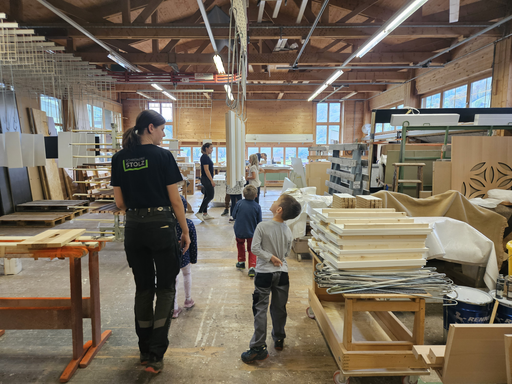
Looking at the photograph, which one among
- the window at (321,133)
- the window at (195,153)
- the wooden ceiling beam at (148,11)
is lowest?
the window at (195,153)

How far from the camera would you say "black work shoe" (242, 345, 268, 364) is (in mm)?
2193

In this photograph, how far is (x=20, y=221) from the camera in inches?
247

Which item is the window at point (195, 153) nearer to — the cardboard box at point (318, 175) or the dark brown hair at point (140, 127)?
the cardboard box at point (318, 175)

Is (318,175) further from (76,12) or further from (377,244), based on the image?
(76,12)

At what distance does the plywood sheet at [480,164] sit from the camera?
3.96m

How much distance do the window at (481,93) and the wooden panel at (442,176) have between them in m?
4.71

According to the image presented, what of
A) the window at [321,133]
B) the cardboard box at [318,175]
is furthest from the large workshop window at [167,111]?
the cardboard box at [318,175]

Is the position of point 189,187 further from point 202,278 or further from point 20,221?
point 202,278

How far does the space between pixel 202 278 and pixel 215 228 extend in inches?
98.6

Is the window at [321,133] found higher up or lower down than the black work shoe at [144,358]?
higher up

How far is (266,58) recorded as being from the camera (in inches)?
328

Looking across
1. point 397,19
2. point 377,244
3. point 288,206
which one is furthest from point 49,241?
point 397,19

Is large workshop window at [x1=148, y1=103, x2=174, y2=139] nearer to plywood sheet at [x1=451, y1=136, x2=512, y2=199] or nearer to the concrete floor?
the concrete floor

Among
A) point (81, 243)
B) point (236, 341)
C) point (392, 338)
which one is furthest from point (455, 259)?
point (81, 243)
